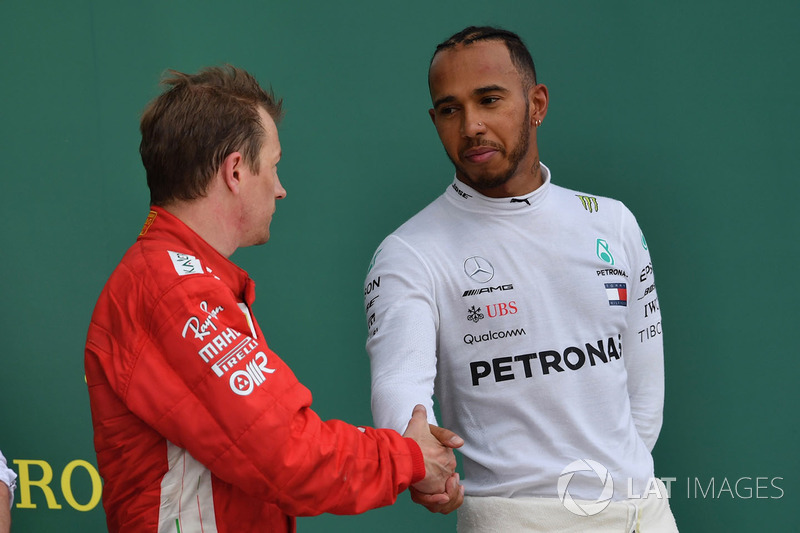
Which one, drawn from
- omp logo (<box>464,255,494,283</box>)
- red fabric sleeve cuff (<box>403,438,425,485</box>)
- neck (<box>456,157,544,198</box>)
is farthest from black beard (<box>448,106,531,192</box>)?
red fabric sleeve cuff (<box>403,438,425,485</box>)

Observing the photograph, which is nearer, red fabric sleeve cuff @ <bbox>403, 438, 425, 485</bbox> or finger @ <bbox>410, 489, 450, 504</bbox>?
red fabric sleeve cuff @ <bbox>403, 438, 425, 485</bbox>

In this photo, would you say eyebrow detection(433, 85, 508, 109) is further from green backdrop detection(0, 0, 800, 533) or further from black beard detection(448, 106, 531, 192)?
green backdrop detection(0, 0, 800, 533)

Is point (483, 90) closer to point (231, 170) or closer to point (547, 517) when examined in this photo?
point (231, 170)

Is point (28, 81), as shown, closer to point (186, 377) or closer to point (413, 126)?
point (413, 126)

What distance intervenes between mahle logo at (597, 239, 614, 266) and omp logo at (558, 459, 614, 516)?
374 millimetres

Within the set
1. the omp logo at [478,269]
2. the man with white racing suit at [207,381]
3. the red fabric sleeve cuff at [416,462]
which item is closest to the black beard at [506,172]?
the omp logo at [478,269]

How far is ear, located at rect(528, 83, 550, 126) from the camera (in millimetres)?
1680

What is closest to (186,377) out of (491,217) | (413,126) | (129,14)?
Answer: (491,217)

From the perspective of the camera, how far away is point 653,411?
5.52 ft

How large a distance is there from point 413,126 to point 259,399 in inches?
46.5

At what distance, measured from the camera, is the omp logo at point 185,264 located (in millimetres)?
1171

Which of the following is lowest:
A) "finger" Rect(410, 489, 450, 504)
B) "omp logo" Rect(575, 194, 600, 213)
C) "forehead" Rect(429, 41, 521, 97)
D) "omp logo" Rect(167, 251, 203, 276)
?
"finger" Rect(410, 489, 450, 504)

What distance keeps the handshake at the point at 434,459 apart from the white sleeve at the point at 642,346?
0.46 meters

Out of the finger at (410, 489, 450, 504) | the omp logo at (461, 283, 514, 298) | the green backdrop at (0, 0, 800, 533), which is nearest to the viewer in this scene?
the finger at (410, 489, 450, 504)
